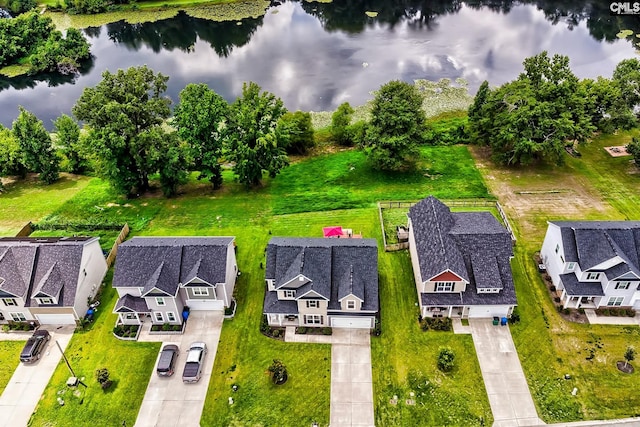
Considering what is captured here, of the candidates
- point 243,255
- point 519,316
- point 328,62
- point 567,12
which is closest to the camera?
point 519,316

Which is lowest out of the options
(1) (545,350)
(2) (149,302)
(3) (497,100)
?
(1) (545,350)

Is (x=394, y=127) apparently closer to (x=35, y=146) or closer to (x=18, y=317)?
(x=18, y=317)

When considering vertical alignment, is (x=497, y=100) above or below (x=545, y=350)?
above

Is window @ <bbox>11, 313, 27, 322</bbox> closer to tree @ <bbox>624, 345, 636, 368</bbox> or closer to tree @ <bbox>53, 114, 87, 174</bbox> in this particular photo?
tree @ <bbox>53, 114, 87, 174</bbox>

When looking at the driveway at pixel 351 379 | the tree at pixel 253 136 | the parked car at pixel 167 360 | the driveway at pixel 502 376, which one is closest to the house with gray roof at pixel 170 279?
the parked car at pixel 167 360

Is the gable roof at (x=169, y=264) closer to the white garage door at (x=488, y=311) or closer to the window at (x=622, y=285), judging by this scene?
the white garage door at (x=488, y=311)

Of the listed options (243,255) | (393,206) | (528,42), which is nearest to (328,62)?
(528,42)

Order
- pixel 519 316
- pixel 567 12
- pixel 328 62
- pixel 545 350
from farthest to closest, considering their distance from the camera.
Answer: pixel 567 12
pixel 328 62
pixel 519 316
pixel 545 350

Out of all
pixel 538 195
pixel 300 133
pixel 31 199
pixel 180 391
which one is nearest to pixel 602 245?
pixel 538 195

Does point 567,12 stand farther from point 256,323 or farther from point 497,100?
point 256,323
